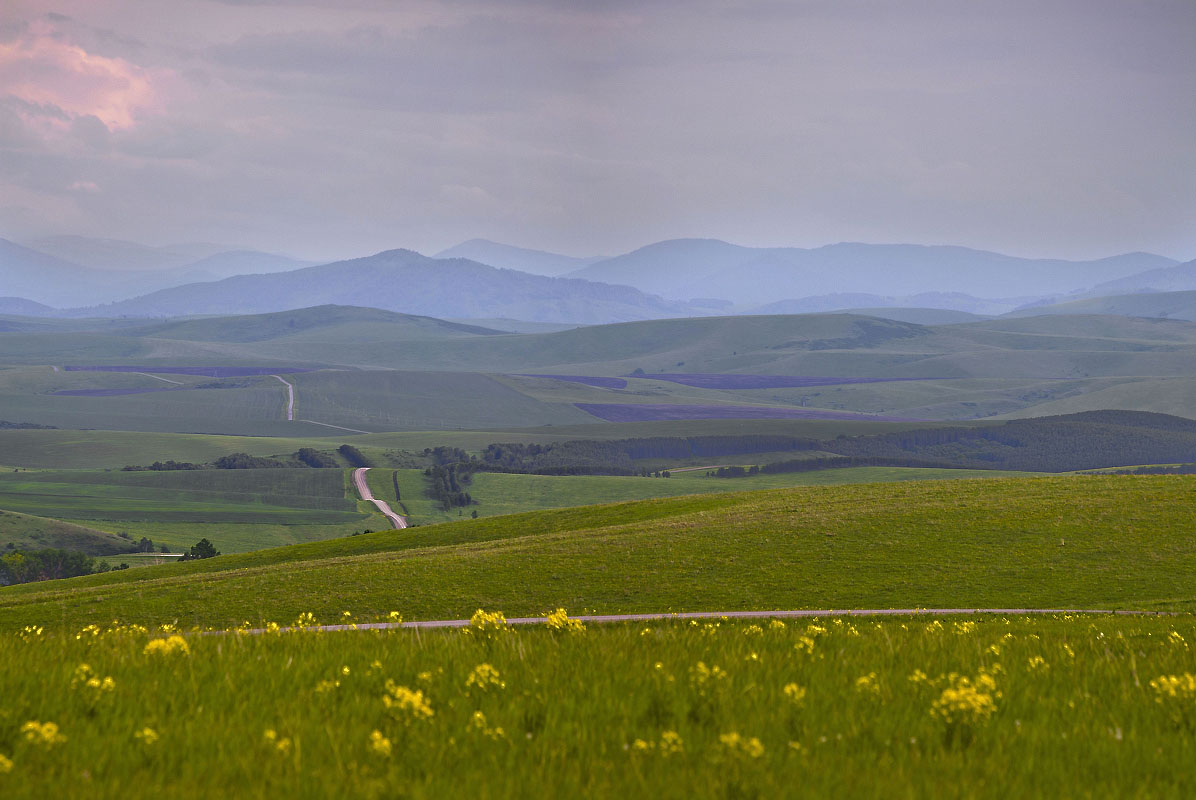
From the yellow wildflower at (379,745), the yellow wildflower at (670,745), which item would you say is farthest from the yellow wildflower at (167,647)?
the yellow wildflower at (670,745)

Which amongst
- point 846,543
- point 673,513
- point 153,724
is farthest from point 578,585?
point 153,724

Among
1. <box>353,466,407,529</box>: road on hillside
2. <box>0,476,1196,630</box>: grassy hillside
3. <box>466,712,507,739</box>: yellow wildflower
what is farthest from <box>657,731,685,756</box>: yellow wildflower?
<box>353,466,407,529</box>: road on hillside

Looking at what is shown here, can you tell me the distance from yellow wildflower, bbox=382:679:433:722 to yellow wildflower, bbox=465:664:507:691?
71cm

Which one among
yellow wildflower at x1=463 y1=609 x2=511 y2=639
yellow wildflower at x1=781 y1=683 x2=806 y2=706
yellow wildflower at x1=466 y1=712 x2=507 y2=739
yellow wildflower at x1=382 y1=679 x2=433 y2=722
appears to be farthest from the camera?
yellow wildflower at x1=463 y1=609 x2=511 y2=639

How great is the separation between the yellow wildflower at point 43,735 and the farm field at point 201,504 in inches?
5259

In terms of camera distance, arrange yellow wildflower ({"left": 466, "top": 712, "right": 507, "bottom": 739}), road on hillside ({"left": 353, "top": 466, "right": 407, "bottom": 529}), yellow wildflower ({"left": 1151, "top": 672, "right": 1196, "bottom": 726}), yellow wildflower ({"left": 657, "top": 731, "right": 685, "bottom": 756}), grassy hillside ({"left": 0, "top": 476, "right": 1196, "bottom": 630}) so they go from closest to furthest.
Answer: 1. yellow wildflower ({"left": 657, "top": 731, "right": 685, "bottom": 756})
2. yellow wildflower ({"left": 466, "top": 712, "right": 507, "bottom": 739})
3. yellow wildflower ({"left": 1151, "top": 672, "right": 1196, "bottom": 726})
4. grassy hillside ({"left": 0, "top": 476, "right": 1196, "bottom": 630})
5. road on hillside ({"left": 353, "top": 466, "right": 407, "bottom": 529})

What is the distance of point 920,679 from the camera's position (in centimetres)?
887

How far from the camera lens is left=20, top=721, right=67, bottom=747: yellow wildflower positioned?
670 cm

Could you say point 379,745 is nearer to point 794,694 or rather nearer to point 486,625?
point 794,694

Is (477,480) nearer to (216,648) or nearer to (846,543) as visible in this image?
(846,543)

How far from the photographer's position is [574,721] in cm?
763

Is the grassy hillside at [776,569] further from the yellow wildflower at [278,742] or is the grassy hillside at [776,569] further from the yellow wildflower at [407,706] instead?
the yellow wildflower at [278,742]

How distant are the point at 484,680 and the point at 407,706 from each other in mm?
941

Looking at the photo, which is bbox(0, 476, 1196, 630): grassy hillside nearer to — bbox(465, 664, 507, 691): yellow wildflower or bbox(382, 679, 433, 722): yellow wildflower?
bbox(465, 664, 507, 691): yellow wildflower
